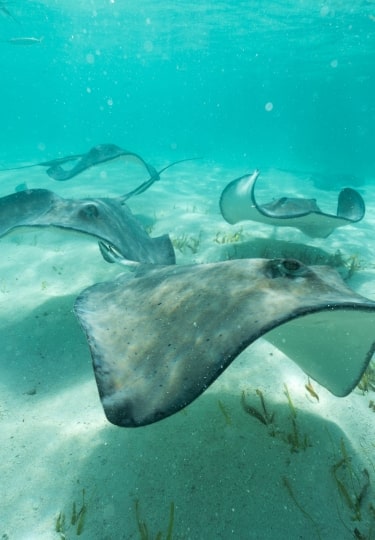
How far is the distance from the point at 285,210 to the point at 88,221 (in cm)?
399

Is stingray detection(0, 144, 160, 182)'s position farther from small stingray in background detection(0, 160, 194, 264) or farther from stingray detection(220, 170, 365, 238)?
small stingray in background detection(0, 160, 194, 264)

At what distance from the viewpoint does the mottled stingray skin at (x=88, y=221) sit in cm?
400

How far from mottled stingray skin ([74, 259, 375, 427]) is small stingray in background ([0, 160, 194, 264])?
1321 millimetres

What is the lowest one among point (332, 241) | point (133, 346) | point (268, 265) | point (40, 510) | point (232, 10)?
point (332, 241)

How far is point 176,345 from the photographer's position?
71.7 inches

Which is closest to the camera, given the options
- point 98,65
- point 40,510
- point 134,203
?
point 40,510

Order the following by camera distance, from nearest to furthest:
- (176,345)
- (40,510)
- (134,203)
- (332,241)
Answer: (176,345) < (40,510) < (332,241) < (134,203)

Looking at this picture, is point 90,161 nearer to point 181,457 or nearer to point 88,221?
point 88,221

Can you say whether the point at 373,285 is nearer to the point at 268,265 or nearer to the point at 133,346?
the point at 268,265

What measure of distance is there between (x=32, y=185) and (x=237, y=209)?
40.4ft

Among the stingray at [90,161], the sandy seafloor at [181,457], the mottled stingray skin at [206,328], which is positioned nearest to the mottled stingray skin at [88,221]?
the sandy seafloor at [181,457]

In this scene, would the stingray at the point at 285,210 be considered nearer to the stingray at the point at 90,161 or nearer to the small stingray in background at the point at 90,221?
the small stingray in background at the point at 90,221

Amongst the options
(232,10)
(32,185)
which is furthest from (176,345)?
(232,10)

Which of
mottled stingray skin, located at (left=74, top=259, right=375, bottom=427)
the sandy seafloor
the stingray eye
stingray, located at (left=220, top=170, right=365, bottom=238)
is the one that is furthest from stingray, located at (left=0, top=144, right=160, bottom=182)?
mottled stingray skin, located at (left=74, top=259, right=375, bottom=427)
